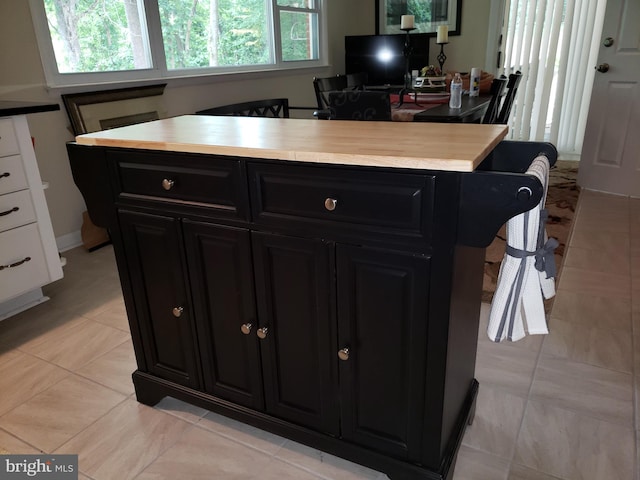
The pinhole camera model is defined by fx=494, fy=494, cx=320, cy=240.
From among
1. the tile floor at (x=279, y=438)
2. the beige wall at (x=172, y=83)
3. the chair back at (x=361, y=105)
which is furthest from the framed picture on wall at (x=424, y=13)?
the tile floor at (x=279, y=438)

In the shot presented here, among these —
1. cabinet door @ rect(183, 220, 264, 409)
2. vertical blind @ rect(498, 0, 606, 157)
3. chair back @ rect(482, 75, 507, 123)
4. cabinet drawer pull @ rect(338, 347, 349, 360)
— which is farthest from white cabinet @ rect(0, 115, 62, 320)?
vertical blind @ rect(498, 0, 606, 157)

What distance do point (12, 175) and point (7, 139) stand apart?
0.50ft

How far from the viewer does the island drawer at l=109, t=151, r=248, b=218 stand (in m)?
1.23

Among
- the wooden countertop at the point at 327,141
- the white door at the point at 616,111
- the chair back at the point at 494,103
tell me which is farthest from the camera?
the white door at the point at 616,111

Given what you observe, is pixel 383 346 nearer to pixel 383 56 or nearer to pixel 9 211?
pixel 9 211

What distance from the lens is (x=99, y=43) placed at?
3041 millimetres

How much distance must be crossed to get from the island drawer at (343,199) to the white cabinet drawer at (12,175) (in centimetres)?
143

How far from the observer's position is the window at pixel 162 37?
2855 mm

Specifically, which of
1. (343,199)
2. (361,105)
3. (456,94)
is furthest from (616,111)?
(343,199)

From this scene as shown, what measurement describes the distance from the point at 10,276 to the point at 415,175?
1.95 metres

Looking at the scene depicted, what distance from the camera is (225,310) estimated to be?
1416 millimetres

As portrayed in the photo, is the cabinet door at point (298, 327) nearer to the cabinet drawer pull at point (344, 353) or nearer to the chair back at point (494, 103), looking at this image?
the cabinet drawer pull at point (344, 353)

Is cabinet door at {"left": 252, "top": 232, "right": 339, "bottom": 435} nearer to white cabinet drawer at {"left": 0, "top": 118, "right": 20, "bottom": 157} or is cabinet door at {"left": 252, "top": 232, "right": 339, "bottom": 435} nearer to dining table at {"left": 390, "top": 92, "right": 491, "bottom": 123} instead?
white cabinet drawer at {"left": 0, "top": 118, "right": 20, "bottom": 157}

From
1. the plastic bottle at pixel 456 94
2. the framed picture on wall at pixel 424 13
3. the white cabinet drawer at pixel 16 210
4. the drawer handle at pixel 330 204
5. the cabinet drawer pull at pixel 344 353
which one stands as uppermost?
the framed picture on wall at pixel 424 13
